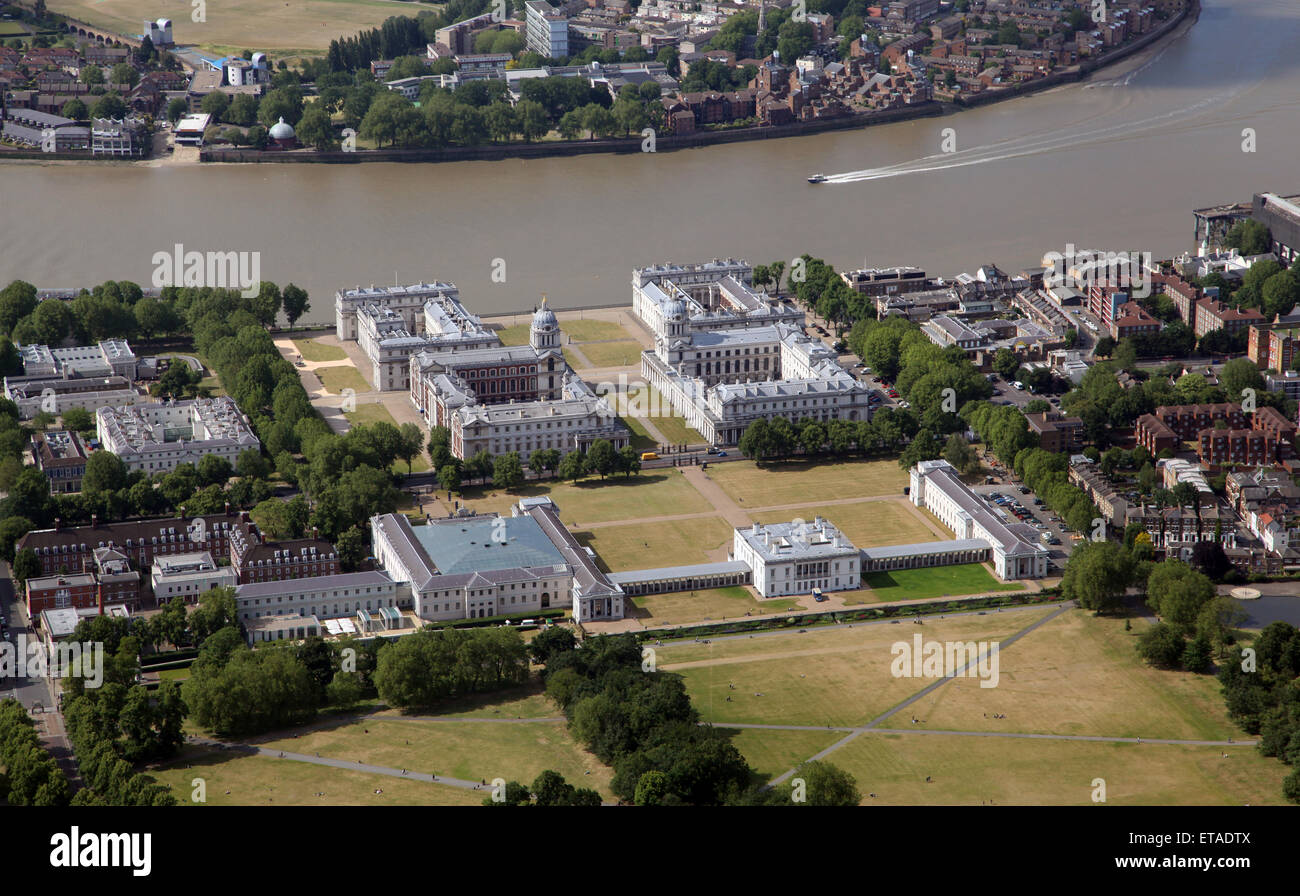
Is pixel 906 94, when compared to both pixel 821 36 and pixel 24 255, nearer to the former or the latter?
pixel 821 36

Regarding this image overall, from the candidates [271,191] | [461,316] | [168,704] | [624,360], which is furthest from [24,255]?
[168,704]

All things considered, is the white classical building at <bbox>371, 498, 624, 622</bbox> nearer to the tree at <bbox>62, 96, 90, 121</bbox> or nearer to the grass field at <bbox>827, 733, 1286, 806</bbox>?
the grass field at <bbox>827, 733, 1286, 806</bbox>

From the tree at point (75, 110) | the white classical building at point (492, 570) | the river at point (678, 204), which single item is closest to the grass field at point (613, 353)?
the river at point (678, 204)

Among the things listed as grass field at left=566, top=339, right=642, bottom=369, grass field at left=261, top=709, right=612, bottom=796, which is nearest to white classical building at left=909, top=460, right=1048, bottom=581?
grass field at left=566, top=339, right=642, bottom=369

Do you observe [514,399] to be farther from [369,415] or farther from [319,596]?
[319,596]

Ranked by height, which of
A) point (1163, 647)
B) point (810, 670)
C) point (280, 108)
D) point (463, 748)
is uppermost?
point (280, 108)

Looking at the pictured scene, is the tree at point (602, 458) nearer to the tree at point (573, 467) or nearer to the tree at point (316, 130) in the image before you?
the tree at point (573, 467)

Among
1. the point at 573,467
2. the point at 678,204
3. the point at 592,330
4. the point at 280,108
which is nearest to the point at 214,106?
the point at 280,108
